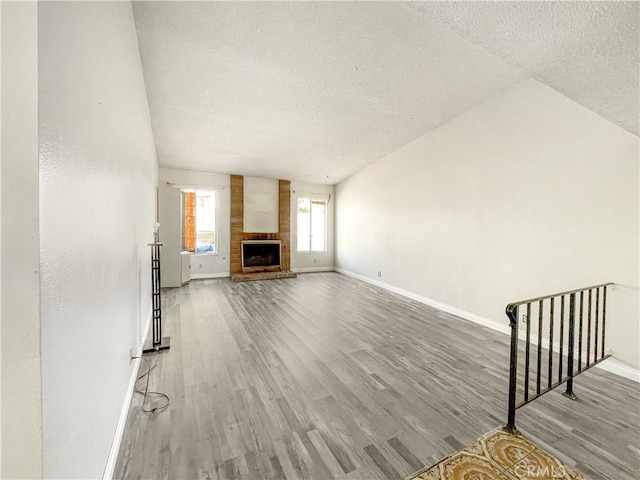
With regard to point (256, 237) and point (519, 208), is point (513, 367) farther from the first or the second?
point (256, 237)

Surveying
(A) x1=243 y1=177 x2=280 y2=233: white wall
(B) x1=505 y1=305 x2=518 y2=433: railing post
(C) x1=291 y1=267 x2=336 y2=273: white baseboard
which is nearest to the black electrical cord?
(B) x1=505 y1=305 x2=518 y2=433: railing post

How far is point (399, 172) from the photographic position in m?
5.42

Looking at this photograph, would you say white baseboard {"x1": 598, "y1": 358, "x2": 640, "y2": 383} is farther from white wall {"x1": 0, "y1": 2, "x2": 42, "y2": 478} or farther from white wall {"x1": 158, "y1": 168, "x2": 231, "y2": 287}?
white wall {"x1": 158, "y1": 168, "x2": 231, "y2": 287}

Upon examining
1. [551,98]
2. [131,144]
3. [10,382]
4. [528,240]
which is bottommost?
[10,382]

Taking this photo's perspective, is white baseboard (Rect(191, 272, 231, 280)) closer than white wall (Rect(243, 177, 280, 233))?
Yes

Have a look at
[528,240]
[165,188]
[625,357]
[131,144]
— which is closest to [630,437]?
[625,357]

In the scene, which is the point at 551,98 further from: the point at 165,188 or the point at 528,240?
the point at 165,188

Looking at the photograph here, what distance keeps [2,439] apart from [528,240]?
4.30 metres

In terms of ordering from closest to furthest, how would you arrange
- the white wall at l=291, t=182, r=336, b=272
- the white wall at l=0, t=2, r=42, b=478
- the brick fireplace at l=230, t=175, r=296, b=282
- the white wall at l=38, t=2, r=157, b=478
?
the white wall at l=0, t=2, r=42, b=478 < the white wall at l=38, t=2, r=157, b=478 < the brick fireplace at l=230, t=175, r=296, b=282 < the white wall at l=291, t=182, r=336, b=272

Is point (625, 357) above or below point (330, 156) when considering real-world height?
below

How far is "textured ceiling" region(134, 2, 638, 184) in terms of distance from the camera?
132 cm

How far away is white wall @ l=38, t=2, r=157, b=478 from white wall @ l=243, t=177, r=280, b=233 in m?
5.39

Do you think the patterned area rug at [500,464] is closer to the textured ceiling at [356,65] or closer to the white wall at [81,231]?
the white wall at [81,231]

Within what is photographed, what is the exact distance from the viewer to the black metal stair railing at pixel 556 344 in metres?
1.76
